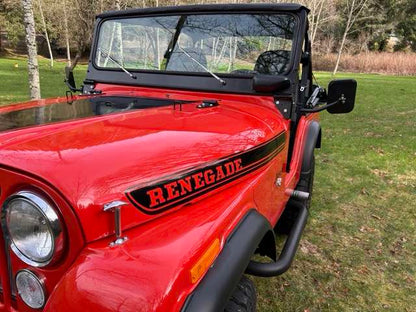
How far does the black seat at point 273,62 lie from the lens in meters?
2.90

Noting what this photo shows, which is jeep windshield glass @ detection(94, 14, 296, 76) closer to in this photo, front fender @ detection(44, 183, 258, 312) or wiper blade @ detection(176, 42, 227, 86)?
wiper blade @ detection(176, 42, 227, 86)

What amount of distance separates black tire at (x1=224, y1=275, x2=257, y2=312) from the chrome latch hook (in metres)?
0.58

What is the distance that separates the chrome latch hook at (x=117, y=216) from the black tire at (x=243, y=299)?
575 mm

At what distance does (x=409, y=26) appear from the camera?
4391cm

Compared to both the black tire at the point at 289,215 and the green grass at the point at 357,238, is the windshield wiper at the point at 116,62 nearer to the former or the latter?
the black tire at the point at 289,215

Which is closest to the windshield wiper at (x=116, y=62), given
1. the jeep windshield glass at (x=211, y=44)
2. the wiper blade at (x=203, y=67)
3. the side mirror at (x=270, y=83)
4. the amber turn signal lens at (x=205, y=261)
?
the jeep windshield glass at (x=211, y=44)

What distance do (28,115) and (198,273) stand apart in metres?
1.42

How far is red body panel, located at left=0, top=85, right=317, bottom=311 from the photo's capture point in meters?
1.29

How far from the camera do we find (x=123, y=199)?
147 cm

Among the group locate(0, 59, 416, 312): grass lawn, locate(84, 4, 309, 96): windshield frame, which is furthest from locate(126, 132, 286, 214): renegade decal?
locate(0, 59, 416, 312): grass lawn

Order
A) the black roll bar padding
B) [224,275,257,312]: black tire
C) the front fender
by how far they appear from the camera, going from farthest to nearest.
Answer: the black roll bar padding → [224,275,257,312]: black tire → the front fender

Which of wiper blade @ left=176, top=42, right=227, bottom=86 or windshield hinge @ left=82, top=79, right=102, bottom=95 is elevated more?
wiper blade @ left=176, top=42, right=227, bottom=86

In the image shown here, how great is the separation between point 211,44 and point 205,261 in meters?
2.01

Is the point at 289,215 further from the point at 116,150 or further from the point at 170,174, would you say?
the point at 116,150
